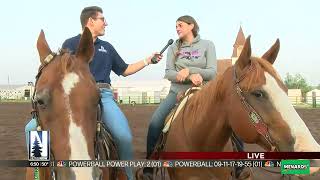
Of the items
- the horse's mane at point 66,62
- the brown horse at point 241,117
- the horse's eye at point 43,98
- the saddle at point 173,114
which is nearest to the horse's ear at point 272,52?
the brown horse at point 241,117

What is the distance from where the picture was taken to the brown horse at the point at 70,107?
2916 millimetres

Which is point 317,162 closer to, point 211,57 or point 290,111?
point 290,111

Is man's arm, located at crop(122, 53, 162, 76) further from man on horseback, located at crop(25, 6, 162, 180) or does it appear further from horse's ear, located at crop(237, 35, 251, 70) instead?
horse's ear, located at crop(237, 35, 251, 70)

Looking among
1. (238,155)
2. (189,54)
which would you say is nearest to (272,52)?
(238,155)

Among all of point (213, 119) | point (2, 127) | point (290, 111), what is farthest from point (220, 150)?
point (2, 127)

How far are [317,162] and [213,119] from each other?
129 centimetres

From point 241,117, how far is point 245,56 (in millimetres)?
603

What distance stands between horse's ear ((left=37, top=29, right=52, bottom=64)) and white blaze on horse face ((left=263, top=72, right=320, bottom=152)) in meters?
1.98

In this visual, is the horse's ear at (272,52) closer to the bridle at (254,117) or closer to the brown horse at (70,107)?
the bridle at (254,117)

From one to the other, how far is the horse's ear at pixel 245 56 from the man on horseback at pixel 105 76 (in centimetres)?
125

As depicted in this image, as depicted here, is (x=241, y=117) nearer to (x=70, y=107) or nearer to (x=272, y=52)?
(x=272, y=52)

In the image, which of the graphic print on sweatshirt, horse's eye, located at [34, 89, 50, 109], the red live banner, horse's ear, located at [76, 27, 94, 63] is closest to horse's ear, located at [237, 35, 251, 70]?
the red live banner

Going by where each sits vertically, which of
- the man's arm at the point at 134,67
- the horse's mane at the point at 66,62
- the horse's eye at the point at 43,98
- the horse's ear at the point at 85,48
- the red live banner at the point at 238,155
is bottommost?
the red live banner at the point at 238,155

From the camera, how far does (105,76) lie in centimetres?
495
